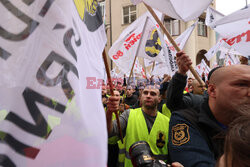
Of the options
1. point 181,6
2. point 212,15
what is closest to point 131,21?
point 212,15

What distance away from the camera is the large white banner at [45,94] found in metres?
0.94

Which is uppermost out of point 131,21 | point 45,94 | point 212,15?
point 131,21

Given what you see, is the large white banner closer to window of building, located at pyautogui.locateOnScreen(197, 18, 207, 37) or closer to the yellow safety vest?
the yellow safety vest

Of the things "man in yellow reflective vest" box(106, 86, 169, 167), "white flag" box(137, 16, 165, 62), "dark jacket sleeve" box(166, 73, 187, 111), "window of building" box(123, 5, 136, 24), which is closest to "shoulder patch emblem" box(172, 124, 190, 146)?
"dark jacket sleeve" box(166, 73, 187, 111)

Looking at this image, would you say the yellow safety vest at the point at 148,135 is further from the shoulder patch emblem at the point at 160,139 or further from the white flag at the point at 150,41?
the white flag at the point at 150,41

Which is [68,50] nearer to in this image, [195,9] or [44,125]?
[44,125]

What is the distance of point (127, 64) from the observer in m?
4.44

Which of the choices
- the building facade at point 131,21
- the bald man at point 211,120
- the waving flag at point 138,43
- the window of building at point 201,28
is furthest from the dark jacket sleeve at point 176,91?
the window of building at point 201,28

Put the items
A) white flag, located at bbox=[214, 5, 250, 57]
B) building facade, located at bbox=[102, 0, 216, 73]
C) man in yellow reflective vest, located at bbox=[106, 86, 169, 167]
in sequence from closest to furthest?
man in yellow reflective vest, located at bbox=[106, 86, 169, 167], white flag, located at bbox=[214, 5, 250, 57], building facade, located at bbox=[102, 0, 216, 73]

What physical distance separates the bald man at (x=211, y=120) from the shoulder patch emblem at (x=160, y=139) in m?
1.01

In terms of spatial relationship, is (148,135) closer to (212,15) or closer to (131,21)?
(212,15)

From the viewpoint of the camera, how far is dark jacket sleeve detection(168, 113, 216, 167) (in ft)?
3.97

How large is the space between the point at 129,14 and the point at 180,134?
1855 cm

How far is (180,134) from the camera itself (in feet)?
4.50
